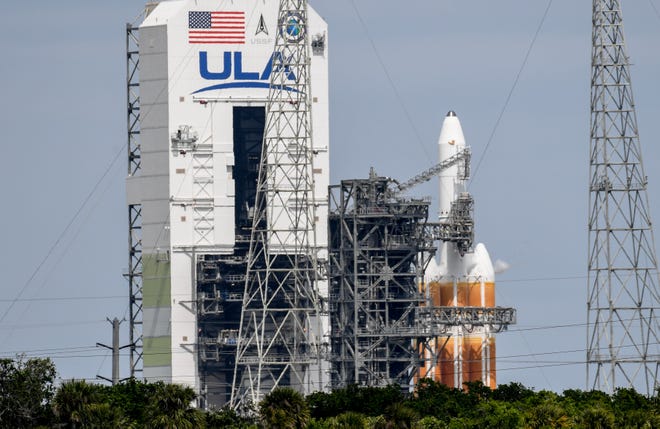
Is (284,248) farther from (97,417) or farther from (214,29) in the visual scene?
(97,417)

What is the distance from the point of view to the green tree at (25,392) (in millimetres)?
128500

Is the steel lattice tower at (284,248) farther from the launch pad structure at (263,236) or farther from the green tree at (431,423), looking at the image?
the green tree at (431,423)

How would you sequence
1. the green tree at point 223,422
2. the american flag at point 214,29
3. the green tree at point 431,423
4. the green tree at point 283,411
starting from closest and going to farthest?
1. the green tree at point 283,411
2. the green tree at point 223,422
3. the green tree at point 431,423
4. the american flag at point 214,29

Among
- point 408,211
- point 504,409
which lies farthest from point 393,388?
point 408,211

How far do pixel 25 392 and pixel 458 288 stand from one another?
2886 inches

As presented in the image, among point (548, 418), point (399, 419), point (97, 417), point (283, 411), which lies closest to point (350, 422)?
point (399, 419)

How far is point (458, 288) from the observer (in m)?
198

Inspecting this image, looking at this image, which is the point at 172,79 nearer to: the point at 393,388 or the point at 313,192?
the point at 313,192

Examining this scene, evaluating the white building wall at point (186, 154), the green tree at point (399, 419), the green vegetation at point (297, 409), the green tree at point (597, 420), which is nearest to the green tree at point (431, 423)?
the green vegetation at point (297, 409)

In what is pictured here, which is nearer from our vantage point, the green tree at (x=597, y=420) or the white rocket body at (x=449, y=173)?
the green tree at (x=597, y=420)

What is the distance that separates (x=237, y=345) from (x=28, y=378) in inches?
2024

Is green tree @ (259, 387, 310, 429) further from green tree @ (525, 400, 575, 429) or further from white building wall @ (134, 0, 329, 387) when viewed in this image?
white building wall @ (134, 0, 329, 387)

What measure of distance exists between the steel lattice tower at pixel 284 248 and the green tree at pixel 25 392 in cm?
4395

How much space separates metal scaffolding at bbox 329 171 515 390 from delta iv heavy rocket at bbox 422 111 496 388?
8447mm
